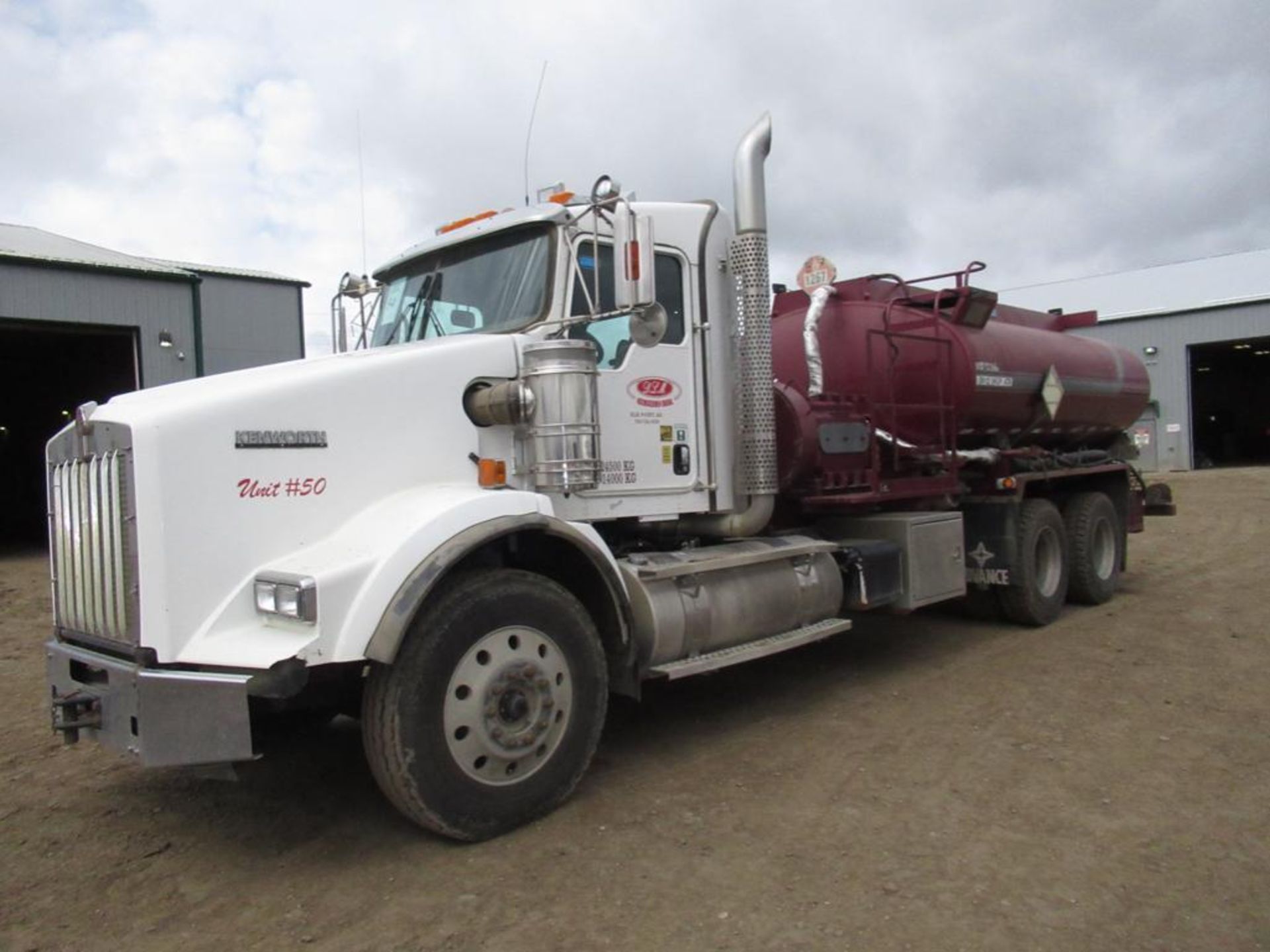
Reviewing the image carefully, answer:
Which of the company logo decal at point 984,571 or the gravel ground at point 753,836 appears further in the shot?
the company logo decal at point 984,571

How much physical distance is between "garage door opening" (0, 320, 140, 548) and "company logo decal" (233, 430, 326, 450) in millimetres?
14022

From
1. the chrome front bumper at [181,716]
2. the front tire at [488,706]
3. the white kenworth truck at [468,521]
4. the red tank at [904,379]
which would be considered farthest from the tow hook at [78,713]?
the red tank at [904,379]

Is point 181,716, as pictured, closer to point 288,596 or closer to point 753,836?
point 288,596

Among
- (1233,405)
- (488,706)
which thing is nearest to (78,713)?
(488,706)

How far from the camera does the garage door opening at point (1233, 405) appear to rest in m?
38.8

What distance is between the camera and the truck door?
5.11 meters

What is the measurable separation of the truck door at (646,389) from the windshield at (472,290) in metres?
0.23

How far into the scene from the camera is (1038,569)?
8.48 meters

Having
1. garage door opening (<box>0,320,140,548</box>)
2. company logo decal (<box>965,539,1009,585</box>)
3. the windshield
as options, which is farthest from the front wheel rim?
garage door opening (<box>0,320,140,548</box>)

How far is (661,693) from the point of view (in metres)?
6.54

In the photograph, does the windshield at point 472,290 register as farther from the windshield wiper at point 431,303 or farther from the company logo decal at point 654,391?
the company logo decal at point 654,391

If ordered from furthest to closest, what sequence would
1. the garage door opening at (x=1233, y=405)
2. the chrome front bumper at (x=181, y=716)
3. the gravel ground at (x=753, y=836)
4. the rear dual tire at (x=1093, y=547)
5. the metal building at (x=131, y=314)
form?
the garage door opening at (x=1233, y=405) → the metal building at (x=131, y=314) → the rear dual tire at (x=1093, y=547) → the chrome front bumper at (x=181, y=716) → the gravel ground at (x=753, y=836)

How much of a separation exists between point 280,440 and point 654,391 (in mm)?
2094

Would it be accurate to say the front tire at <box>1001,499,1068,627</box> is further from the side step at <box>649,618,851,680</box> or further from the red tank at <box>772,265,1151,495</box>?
A: the side step at <box>649,618,851,680</box>
